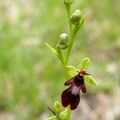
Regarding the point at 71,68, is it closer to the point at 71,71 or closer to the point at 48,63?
the point at 71,71

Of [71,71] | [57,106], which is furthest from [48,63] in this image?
[71,71]

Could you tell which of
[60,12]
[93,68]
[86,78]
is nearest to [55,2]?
[60,12]

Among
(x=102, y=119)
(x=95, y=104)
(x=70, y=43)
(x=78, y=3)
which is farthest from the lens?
(x=78, y=3)

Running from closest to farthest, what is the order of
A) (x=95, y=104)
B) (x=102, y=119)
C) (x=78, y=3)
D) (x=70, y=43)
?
(x=70, y=43)
(x=102, y=119)
(x=95, y=104)
(x=78, y=3)

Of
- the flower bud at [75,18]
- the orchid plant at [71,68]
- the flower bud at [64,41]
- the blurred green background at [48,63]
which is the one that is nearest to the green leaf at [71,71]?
the orchid plant at [71,68]

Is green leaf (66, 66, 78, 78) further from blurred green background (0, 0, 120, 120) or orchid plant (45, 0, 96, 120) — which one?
blurred green background (0, 0, 120, 120)

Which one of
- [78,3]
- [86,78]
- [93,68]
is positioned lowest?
[86,78]

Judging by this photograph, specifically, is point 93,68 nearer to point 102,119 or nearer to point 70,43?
point 102,119

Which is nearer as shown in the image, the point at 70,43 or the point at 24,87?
the point at 70,43
